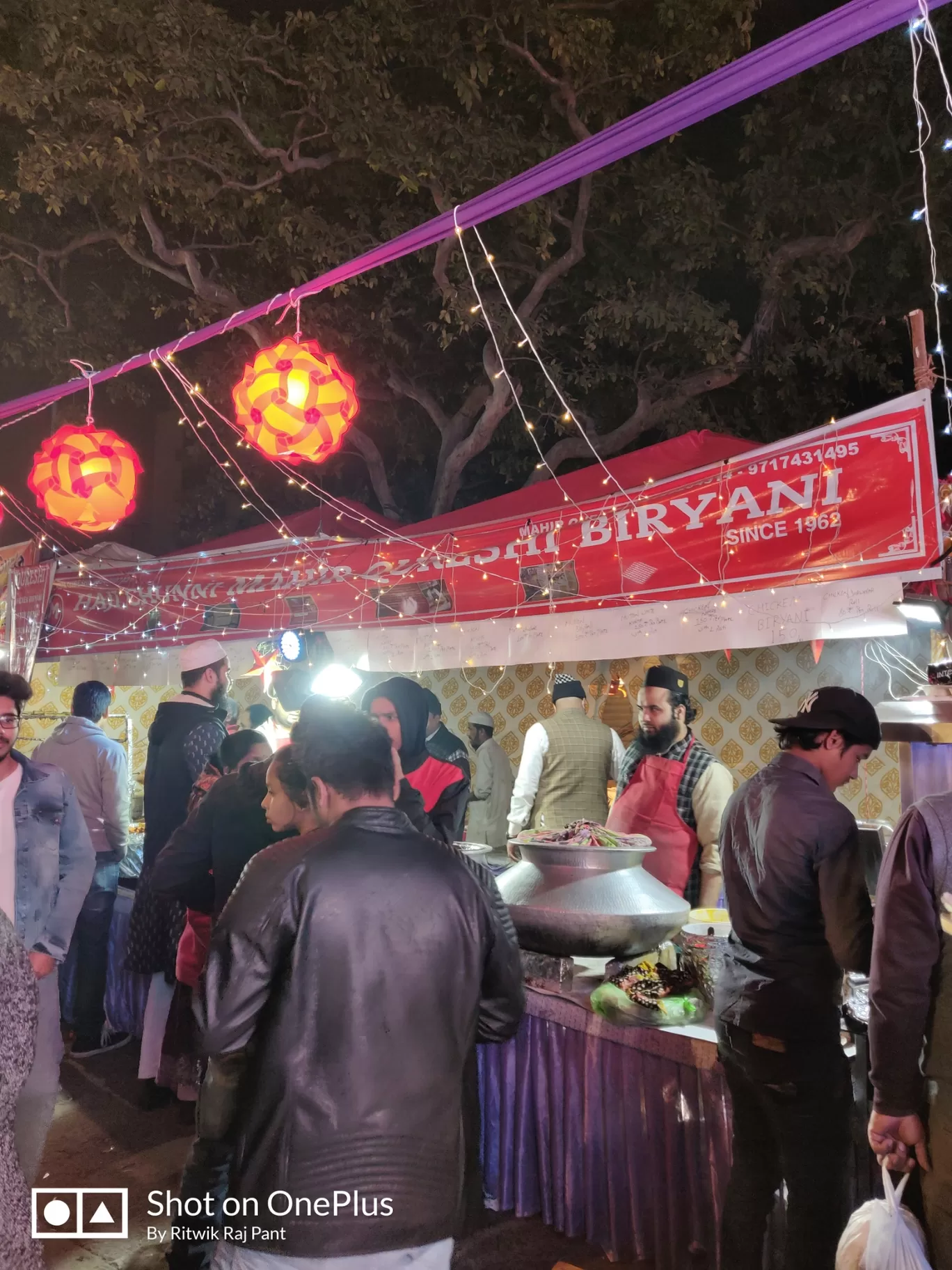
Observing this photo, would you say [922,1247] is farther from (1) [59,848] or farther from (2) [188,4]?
(2) [188,4]

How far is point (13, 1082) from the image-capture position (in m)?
1.60

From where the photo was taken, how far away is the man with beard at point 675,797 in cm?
420

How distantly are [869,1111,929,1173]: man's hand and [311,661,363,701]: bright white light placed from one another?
178 inches

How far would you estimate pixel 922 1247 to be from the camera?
191cm

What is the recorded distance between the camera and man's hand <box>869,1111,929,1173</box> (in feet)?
6.46

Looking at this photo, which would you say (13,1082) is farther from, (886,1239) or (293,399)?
(293,399)

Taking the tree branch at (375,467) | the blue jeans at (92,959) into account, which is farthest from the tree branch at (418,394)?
the blue jeans at (92,959)

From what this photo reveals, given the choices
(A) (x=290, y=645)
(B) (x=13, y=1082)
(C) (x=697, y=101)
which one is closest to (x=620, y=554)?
(A) (x=290, y=645)

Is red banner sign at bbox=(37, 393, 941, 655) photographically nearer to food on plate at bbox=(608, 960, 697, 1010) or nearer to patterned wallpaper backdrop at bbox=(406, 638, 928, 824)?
patterned wallpaper backdrop at bbox=(406, 638, 928, 824)

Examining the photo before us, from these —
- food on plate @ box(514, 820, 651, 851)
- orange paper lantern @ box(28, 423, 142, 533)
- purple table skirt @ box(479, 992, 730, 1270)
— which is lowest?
purple table skirt @ box(479, 992, 730, 1270)

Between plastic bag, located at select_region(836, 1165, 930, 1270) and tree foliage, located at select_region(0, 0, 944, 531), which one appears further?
tree foliage, located at select_region(0, 0, 944, 531)

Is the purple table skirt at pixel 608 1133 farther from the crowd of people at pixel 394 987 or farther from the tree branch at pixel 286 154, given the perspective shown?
the tree branch at pixel 286 154

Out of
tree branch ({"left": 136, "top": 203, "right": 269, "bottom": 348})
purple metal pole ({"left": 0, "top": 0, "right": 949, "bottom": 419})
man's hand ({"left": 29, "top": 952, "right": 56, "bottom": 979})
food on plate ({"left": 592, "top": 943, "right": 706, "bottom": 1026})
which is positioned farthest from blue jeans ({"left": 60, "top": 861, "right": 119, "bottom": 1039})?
tree branch ({"left": 136, "top": 203, "right": 269, "bottom": 348})

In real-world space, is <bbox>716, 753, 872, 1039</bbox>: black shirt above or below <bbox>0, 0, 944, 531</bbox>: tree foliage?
below
